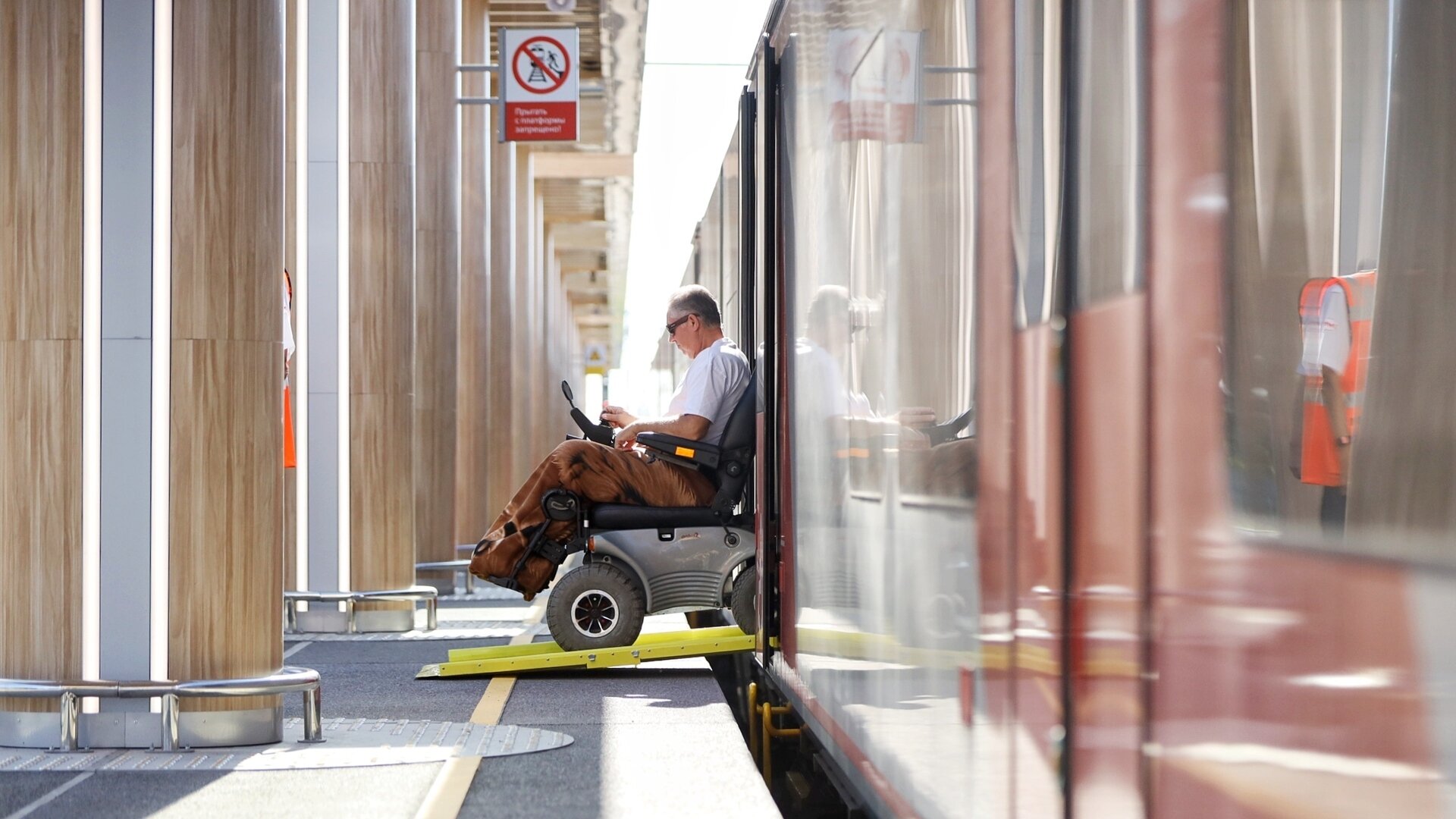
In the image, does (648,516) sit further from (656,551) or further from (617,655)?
(617,655)

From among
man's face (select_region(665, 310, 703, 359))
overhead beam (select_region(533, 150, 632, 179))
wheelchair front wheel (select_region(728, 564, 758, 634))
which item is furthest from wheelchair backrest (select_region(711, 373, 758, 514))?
overhead beam (select_region(533, 150, 632, 179))

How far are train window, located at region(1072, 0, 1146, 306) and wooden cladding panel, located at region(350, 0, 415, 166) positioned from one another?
796 centimetres

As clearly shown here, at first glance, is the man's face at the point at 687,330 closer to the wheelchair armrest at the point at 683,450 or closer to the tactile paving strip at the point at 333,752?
the wheelchair armrest at the point at 683,450

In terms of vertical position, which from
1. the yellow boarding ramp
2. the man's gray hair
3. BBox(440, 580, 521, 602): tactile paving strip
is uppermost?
the man's gray hair

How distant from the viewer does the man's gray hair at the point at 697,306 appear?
273 inches

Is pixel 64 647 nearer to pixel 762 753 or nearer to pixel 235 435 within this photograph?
pixel 235 435

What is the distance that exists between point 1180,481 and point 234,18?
3.85 metres

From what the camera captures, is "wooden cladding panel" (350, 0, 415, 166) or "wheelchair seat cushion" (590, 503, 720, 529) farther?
"wooden cladding panel" (350, 0, 415, 166)

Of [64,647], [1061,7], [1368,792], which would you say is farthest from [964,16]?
[64,647]

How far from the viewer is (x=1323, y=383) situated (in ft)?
4.63

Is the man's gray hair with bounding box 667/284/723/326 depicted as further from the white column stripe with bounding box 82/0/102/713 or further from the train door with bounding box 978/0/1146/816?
the train door with bounding box 978/0/1146/816

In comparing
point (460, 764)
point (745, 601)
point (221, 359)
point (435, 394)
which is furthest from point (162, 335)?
point (435, 394)

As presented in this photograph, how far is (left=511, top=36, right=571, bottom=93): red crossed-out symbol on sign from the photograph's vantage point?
15109 millimetres

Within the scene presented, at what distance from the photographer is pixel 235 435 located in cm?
481
